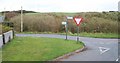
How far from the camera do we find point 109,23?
185 ft

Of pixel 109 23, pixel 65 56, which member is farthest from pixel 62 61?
pixel 109 23

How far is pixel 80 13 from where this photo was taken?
7162 cm

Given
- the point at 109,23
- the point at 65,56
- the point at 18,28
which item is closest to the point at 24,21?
the point at 18,28

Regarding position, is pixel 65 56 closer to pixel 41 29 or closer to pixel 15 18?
pixel 41 29

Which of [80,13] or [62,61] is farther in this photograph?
[80,13]

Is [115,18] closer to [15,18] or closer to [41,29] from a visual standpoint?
[41,29]

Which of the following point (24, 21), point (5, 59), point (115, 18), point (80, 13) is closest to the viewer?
point (5, 59)

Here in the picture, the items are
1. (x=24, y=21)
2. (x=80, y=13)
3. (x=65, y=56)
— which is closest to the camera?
(x=65, y=56)

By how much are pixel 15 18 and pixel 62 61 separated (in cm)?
4487

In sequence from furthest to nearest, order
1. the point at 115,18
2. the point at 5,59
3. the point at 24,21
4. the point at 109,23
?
the point at 115,18
the point at 24,21
the point at 109,23
the point at 5,59

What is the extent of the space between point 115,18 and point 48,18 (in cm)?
1374

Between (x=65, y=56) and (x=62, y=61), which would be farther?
(x=65, y=56)

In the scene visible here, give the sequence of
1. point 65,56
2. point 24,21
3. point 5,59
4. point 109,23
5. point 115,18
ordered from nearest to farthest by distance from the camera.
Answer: point 5,59 → point 65,56 → point 109,23 → point 24,21 → point 115,18

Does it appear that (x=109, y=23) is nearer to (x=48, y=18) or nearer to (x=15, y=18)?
(x=48, y=18)
